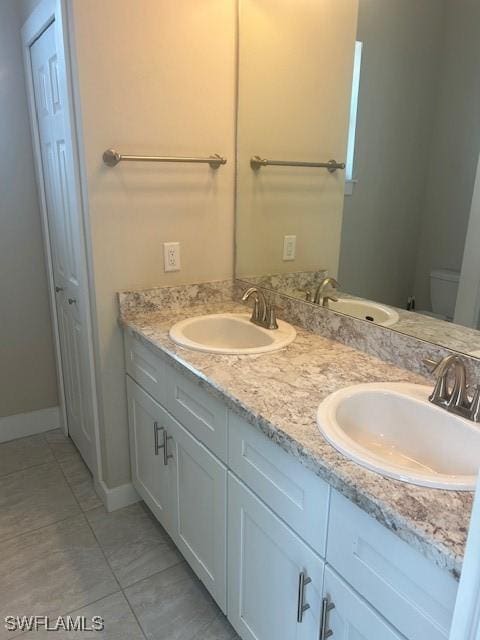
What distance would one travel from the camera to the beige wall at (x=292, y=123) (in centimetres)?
166

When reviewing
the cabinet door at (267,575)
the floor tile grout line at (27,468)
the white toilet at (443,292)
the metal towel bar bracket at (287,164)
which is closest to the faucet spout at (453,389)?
the white toilet at (443,292)

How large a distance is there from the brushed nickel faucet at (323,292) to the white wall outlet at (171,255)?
60 centimetres

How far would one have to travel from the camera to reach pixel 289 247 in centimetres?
196

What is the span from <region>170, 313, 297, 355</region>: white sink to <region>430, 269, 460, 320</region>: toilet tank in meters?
0.50

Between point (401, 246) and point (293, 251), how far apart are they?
0.59m

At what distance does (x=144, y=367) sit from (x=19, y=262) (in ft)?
3.76

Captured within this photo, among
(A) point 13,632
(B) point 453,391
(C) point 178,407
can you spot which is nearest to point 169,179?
(C) point 178,407

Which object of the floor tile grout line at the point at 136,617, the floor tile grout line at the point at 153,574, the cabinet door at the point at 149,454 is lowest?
the floor tile grout line at the point at 136,617

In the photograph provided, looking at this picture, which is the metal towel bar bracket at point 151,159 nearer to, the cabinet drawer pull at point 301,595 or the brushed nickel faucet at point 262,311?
the brushed nickel faucet at point 262,311

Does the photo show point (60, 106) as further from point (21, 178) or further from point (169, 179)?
point (21, 178)

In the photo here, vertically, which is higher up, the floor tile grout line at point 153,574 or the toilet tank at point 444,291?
the toilet tank at point 444,291

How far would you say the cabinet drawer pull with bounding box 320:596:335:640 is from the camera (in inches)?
38.2

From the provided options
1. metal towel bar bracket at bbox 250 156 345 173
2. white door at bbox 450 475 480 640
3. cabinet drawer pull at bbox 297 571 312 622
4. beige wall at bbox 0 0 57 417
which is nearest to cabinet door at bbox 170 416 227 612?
cabinet drawer pull at bbox 297 571 312 622

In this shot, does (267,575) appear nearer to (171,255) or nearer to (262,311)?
(262,311)
